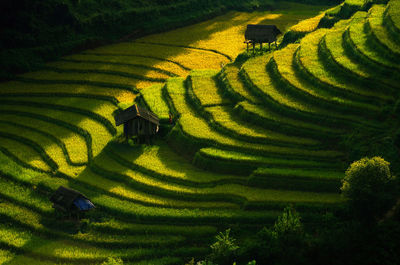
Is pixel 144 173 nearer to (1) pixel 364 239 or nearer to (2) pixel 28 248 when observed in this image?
(2) pixel 28 248

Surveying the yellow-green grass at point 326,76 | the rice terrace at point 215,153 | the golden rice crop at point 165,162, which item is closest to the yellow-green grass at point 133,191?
the rice terrace at point 215,153

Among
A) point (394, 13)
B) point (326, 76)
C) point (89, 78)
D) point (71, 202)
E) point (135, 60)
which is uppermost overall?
point (394, 13)

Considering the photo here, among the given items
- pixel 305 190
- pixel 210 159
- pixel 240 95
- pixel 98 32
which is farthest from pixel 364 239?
pixel 98 32

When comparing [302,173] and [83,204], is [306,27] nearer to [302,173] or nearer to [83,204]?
[302,173]

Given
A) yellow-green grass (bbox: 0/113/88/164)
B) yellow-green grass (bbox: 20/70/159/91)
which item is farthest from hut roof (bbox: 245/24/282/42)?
yellow-green grass (bbox: 0/113/88/164)

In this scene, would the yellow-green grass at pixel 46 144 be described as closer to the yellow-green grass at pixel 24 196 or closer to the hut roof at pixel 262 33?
the yellow-green grass at pixel 24 196

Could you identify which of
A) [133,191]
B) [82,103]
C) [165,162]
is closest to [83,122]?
[82,103]

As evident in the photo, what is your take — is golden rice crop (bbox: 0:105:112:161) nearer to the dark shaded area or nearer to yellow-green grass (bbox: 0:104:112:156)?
yellow-green grass (bbox: 0:104:112:156)
